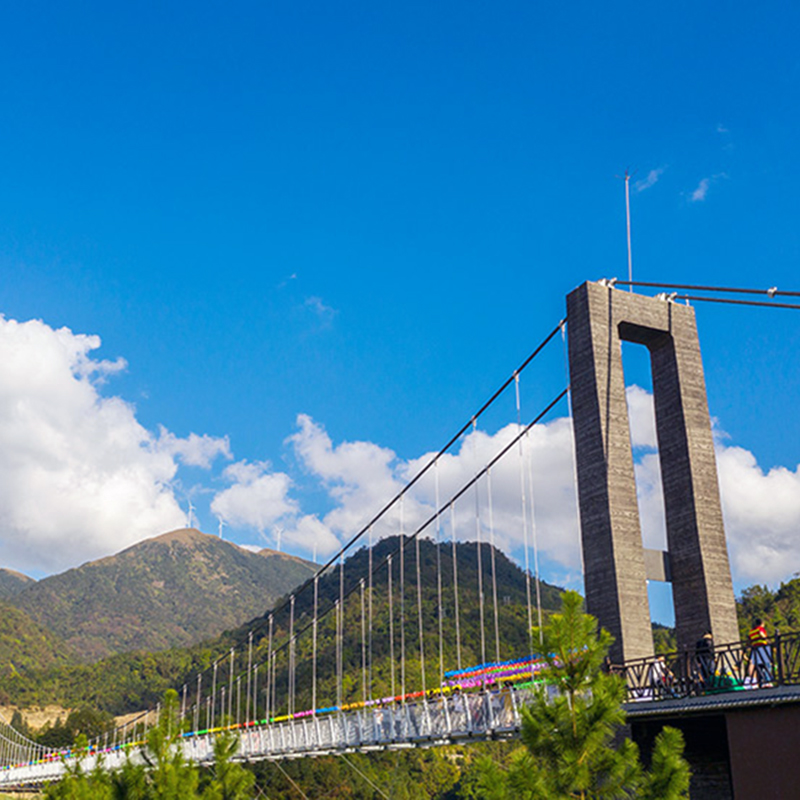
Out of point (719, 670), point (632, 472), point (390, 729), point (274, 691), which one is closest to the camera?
point (719, 670)

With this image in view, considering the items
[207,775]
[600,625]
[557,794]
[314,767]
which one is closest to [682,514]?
[600,625]

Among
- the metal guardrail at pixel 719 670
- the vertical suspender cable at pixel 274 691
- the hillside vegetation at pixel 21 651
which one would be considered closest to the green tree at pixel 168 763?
the metal guardrail at pixel 719 670

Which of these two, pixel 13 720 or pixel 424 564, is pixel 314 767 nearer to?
pixel 424 564

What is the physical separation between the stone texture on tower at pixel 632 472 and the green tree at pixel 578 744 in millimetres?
8181

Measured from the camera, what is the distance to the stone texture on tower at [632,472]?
2121cm

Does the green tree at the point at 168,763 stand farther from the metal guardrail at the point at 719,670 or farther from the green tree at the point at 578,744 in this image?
the metal guardrail at the point at 719,670

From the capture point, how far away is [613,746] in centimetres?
1947

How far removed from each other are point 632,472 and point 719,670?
603 cm

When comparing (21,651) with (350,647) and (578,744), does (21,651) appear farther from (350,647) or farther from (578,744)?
(578,744)

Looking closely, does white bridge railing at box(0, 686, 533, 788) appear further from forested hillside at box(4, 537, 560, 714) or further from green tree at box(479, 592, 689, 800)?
forested hillside at box(4, 537, 560, 714)

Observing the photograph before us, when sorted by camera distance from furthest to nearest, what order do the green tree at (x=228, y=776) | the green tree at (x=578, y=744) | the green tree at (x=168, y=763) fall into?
the green tree at (x=228, y=776) → the green tree at (x=168, y=763) → the green tree at (x=578, y=744)

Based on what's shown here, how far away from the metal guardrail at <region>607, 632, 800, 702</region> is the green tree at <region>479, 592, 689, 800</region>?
3811 millimetres

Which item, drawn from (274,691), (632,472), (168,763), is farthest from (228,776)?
(274,691)

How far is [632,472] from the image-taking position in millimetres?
22203
